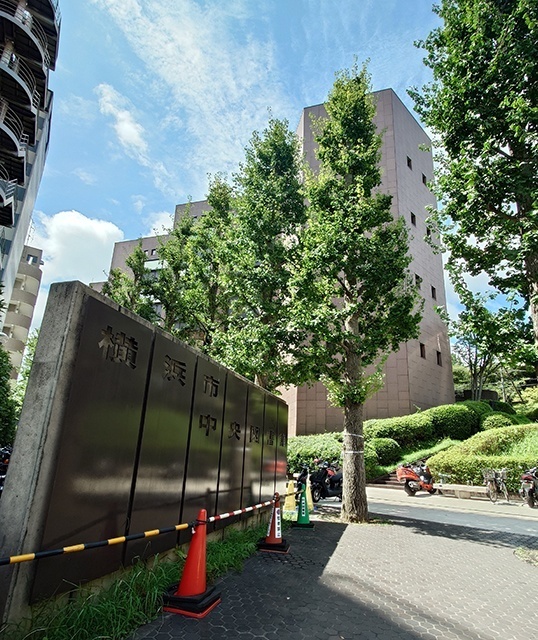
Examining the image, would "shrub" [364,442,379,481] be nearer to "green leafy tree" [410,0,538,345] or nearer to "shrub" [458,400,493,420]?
"shrub" [458,400,493,420]

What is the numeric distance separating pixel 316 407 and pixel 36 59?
2338 cm

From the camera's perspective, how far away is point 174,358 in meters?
4.79

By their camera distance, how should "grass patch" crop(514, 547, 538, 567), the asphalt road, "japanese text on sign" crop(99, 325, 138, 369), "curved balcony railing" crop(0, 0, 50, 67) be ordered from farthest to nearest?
"curved balcony railing" crop(0, 0, 50, 67) < the asphalt road < "grass patch" crop(514, 547, 538, 567) < "japanese text on sign" crop(99, 325, 138, 369)

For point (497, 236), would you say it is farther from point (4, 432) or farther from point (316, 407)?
point (316, 407)

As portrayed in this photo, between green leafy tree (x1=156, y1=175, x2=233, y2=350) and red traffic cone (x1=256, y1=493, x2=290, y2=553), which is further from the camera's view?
green leafy tree (x1=156, y1=175, x2=233, y2=350)

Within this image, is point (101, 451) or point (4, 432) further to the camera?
point (4, 432)

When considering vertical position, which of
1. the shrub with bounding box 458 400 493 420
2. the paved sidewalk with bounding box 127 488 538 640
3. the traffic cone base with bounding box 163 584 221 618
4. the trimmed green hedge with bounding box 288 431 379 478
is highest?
the shrub with bounding box 458 400 493 420

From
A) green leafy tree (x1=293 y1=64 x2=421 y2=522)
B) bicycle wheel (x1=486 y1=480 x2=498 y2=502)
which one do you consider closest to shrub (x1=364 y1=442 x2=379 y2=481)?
bicycle wheel (x1=486 y1=480 x2=498 y2=502)

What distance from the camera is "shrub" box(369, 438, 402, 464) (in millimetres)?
18453

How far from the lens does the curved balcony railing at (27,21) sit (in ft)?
54.1

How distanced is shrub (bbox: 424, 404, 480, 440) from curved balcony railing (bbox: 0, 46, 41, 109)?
A: 25929 millimetres

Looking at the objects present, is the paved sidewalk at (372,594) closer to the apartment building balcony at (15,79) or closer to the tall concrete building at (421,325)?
the tall concrete building at (421,325)

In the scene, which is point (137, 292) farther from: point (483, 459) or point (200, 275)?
point (483, 459)

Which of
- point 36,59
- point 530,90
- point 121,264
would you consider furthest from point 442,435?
point 121,264
